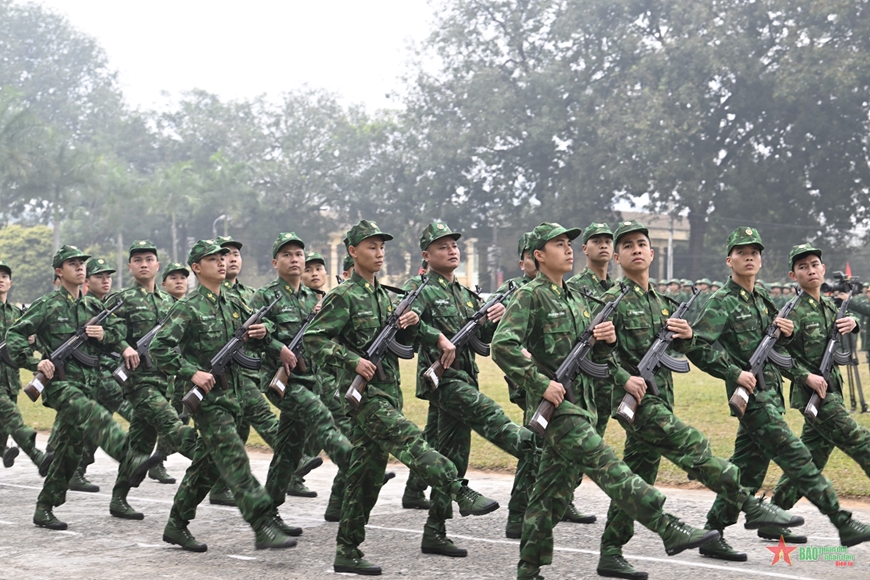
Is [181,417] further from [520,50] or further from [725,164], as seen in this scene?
[520,50]

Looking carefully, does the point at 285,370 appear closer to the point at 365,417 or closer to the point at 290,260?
the point at 290,260

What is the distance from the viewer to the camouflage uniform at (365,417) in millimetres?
6699

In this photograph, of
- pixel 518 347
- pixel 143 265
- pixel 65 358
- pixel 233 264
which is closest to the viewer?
pixel 518 347

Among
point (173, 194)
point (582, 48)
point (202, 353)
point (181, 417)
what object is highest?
point (582, 48)

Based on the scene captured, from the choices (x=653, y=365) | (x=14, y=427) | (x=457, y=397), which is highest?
(x=653, y=365)

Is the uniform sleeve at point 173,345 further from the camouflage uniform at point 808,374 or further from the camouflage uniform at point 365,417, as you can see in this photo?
the camouflage uniform at point 808,374

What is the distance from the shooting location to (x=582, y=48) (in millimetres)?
52938

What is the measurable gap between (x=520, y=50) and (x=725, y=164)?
11875mm

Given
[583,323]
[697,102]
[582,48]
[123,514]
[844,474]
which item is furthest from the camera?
[582,48]

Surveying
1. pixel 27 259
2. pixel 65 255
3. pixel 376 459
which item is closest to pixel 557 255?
pixel 376 459

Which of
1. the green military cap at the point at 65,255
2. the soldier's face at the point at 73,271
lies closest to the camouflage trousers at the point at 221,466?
the soldier's face at the point at 73,271

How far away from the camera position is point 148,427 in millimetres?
9438

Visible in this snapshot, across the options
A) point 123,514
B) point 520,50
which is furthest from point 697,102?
point 123,514

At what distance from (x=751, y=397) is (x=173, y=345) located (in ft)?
12.2
